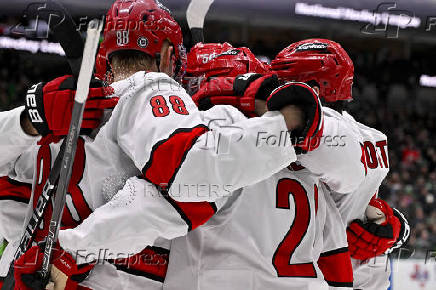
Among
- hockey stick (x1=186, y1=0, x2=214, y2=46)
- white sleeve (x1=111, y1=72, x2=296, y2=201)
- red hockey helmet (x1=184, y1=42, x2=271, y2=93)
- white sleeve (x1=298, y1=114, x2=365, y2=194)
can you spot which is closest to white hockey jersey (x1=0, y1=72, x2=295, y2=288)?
white sleeve (x1=111, y1=72, x2=296, y2=201)

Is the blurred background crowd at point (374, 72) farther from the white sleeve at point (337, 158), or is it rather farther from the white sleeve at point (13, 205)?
the white sleeve at point (13, 205)

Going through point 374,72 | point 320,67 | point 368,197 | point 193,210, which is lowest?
point 374,72

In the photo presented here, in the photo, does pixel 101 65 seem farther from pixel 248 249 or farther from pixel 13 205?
pixel 248 249

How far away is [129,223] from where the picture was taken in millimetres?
1290

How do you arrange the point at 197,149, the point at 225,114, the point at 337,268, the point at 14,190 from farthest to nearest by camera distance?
the point at 337,268 → the point at 14,190 → the point at 225,114 → the point at 197,149

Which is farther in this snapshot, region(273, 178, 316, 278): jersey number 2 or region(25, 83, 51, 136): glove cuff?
region(273, 178, 316, 278): jersey number 2

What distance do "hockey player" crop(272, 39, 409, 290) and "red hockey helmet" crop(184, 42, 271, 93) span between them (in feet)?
0.36

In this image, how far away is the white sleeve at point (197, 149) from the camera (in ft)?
4.01

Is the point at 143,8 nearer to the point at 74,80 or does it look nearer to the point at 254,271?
the point at 74,80

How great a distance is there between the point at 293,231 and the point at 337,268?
0.91ft

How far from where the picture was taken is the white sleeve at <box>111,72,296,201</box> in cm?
122

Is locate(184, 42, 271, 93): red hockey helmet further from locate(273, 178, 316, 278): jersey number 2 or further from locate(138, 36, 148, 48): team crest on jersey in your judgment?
locate(273, 178, 316, 278): jersey number 2

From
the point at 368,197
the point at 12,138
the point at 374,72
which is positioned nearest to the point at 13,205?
the point at 12,138

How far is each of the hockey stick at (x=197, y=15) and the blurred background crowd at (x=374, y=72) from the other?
4.15 m
